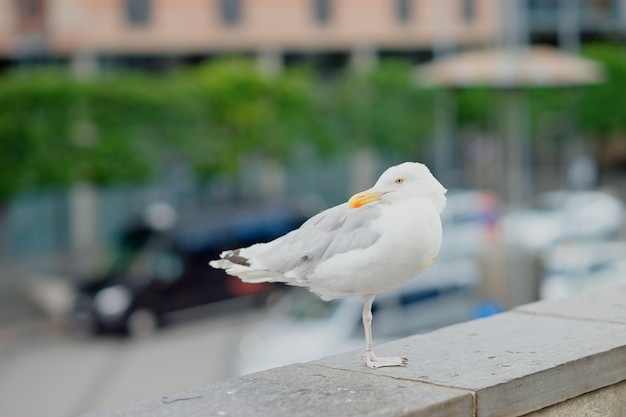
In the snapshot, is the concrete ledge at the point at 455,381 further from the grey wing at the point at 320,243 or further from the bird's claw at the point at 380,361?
the grey wing at the point at 320,243

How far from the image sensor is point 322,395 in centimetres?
365

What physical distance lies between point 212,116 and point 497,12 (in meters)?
16.5

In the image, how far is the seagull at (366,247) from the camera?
11.6 feet

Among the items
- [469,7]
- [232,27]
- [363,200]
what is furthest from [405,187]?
[469,7]

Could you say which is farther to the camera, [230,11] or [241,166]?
[230,11]

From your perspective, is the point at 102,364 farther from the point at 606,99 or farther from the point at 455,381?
the point at 606,99

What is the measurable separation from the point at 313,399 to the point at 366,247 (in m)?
0.52

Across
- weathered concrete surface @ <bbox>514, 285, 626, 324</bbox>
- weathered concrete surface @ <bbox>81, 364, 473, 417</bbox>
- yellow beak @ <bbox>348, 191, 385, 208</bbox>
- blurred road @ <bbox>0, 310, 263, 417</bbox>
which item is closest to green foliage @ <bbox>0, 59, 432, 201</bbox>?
blurred road @ <bbox>0, 310, 263, 417</bbox>

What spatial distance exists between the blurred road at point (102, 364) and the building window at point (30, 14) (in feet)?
41.3

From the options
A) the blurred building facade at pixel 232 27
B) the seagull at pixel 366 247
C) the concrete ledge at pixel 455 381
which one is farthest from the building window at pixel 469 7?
the seagull at pixel 366 247

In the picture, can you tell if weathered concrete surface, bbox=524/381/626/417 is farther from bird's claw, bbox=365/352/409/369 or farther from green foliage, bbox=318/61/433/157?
green foliage, bbox=318/61/433/157

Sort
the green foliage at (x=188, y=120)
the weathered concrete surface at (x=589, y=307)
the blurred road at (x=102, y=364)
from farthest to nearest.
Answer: the green foliage at (x=188, y=120) < the blurred road at (x=102, y=364) < the weathered concrete surface at (x=589, y=307)

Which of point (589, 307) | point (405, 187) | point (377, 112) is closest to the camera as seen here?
point (405, 187)

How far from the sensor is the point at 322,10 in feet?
126
